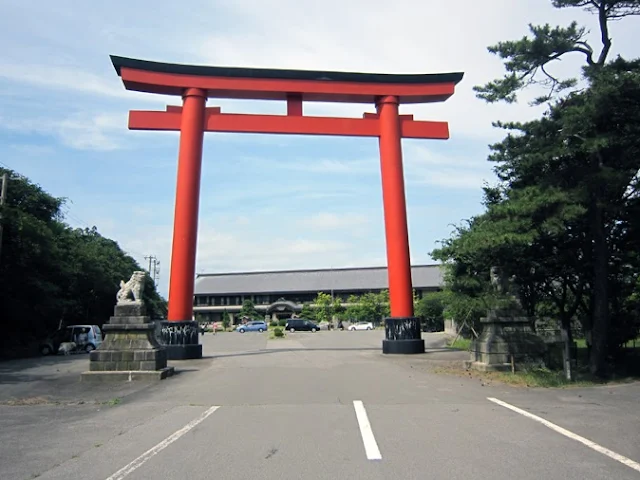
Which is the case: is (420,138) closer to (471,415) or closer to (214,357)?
(214,357)

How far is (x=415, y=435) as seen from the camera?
6.96 m

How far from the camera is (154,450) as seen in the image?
636cm

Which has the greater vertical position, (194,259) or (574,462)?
(194,259)

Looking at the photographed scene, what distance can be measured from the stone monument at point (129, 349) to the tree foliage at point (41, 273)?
1056 centimetres

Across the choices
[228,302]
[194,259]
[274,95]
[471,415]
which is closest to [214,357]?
[194,259]

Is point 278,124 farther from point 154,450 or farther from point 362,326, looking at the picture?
point 362,326

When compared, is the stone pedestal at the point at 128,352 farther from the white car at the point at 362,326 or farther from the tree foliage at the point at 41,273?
the white car at the point at 362,326

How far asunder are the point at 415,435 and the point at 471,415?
6.08 feet

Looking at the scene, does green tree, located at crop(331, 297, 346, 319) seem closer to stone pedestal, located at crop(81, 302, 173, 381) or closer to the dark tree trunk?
the dark tree trunk

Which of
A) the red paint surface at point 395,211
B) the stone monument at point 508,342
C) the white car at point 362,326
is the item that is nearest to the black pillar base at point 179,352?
the red paint surface at point 395,211

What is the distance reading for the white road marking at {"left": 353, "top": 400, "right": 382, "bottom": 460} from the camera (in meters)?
6.02

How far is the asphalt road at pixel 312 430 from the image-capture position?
554cm

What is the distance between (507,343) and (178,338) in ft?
36.1

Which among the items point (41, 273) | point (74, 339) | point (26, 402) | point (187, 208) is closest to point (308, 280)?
point (74, 339)
